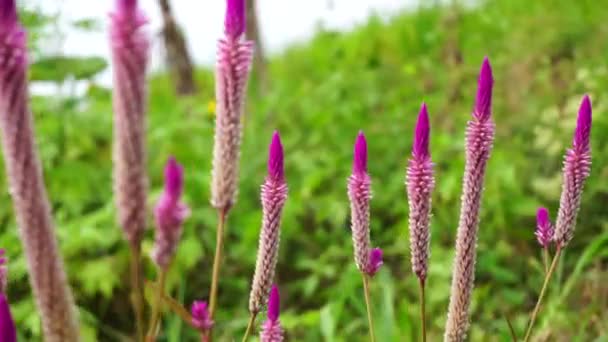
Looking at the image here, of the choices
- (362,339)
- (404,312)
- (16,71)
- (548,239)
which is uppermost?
(16,71)

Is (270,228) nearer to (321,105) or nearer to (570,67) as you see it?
(321,105)

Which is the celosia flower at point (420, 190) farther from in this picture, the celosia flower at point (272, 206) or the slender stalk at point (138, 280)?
the slender stalk at point (138, 280)

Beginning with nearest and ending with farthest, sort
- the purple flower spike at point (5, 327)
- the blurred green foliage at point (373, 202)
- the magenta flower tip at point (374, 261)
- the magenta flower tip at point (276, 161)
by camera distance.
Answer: the purple flower spike at point (5, 327) < the magenta flower tip at point (276, 161) < the magenta flower tip at point (374, 261) < the blurred green foliage at point (373, 202)

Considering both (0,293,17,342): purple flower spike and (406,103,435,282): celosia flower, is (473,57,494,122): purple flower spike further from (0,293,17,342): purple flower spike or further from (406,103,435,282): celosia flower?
(0,293,17,342): purple flower spike

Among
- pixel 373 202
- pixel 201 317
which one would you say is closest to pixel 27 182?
pixel 201 317

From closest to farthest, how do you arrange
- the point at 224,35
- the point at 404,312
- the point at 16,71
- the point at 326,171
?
the point at 16,71 → the point at 224,35 → the point at 404,312 → the point at 326,171

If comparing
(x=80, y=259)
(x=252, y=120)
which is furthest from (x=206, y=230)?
(x=252, y=120)

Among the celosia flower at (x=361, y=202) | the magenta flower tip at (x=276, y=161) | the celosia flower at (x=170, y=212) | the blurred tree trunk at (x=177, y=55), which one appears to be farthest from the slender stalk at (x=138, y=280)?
the blurred tree trunk at (x=177, y=55)

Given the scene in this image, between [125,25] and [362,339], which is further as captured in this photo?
[362,339]
